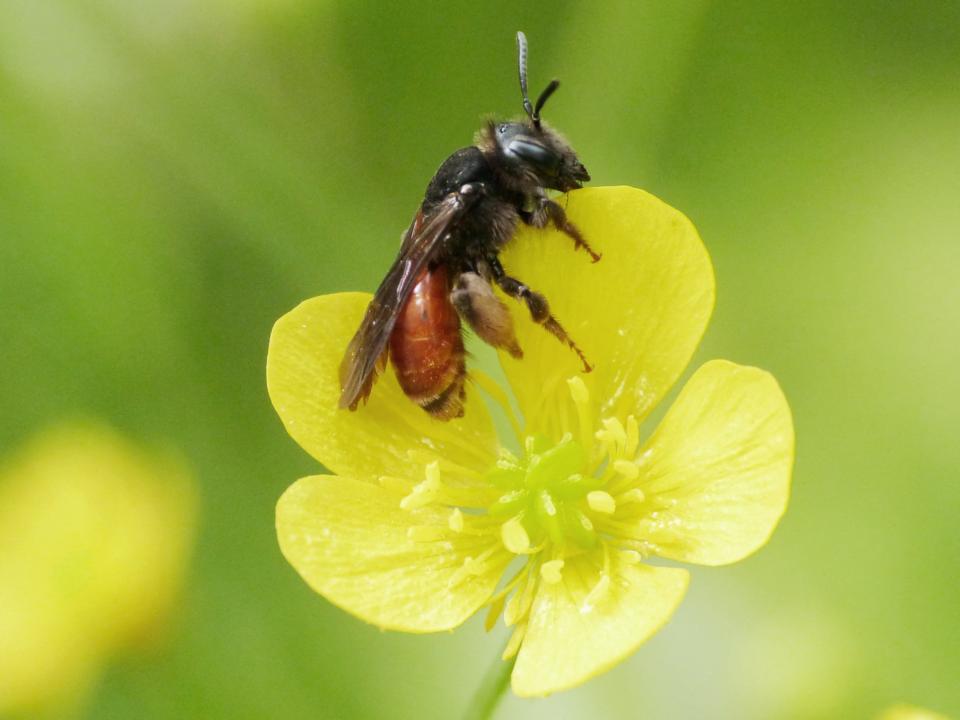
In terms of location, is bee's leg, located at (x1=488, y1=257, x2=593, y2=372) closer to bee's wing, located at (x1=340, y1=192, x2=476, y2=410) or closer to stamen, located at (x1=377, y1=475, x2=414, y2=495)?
bee's wing, located at (x1=340, y1=192, x2=476, y2=410)

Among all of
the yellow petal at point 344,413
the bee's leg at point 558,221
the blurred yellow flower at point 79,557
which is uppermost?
the bee's leg at point 558,221

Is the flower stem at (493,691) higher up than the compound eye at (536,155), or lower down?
lower down

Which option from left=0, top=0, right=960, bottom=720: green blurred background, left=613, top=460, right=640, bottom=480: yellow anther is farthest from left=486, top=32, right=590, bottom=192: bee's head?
left=0, top=0, right=960, bottom=720: green blurred background

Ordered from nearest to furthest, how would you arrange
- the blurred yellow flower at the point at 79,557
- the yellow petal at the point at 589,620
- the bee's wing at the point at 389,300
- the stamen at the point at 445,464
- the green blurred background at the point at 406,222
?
the yellow petal at the point at 589,620 < the bee's wing at the point at 389,300 < the stamen at the point at 445,464 < the blurred yellow flower at the point at 79,557 < the green blurred background at the point at 406,222

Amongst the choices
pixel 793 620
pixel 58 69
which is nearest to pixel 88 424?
pixel 58 69

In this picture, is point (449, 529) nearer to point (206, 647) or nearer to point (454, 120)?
point (206, 647)

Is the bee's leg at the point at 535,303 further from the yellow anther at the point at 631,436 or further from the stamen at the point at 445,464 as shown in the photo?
the stamen at the point at 445,464

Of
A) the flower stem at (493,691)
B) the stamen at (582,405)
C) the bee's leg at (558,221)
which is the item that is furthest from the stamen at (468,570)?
the bee's leg at (558,221)
